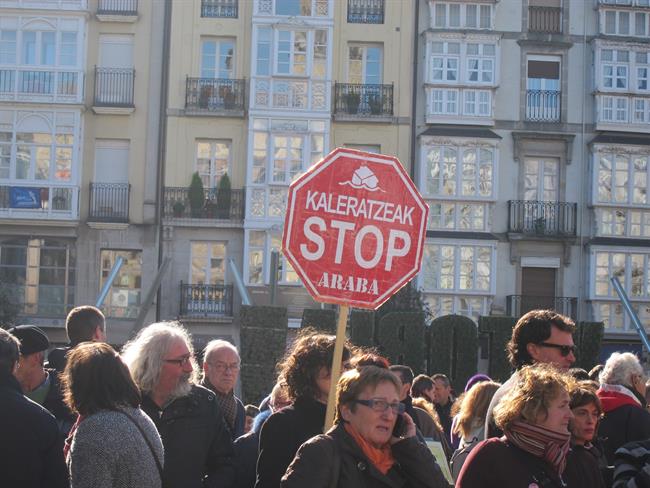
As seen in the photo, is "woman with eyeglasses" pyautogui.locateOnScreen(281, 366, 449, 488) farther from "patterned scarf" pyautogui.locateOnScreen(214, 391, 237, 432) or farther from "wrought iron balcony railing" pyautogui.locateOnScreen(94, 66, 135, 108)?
"wrought iron balcony railing" pyautogui.locateOnScreen(94, 66, 135, 108)

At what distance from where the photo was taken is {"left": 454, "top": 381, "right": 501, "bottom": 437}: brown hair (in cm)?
860

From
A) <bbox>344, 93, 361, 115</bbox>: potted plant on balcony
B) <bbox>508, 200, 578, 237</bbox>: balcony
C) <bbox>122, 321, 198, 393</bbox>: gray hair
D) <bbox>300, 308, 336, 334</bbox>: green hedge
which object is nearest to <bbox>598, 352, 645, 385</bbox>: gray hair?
<bbox>122, 321, 198, 393</bbox>: gray hair

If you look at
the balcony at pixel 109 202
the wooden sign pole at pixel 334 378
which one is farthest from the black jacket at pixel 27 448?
the balcony at pixel 109 202

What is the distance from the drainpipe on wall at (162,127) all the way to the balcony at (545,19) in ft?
35.7

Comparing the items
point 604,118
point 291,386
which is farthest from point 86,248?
point 291,386

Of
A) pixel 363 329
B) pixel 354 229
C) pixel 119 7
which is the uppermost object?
pixel 119 7

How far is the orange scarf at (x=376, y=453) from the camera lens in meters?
5.23

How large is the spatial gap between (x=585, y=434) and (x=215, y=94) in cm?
2845

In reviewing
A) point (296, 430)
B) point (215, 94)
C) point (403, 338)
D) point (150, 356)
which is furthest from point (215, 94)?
point (296, 430)

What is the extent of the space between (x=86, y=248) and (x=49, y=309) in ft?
6.80

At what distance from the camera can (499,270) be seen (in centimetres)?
3441

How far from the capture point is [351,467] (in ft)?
17.0

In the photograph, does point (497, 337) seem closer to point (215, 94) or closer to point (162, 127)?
point (215, 94)

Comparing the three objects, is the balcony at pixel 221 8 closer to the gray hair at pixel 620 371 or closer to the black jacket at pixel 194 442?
the gray hair at pixel 620 371
